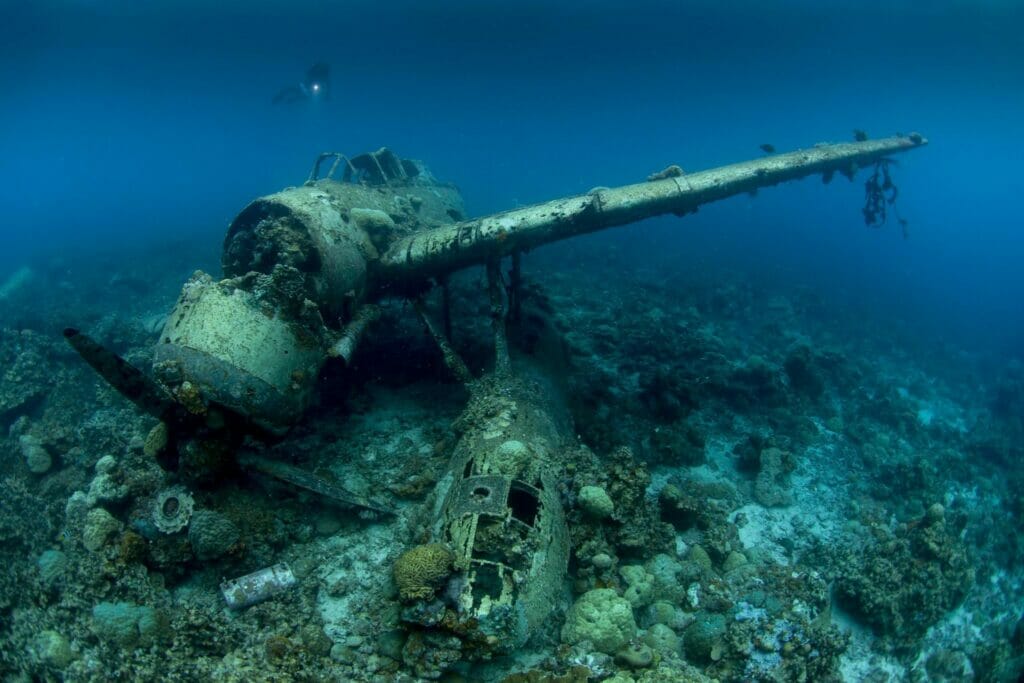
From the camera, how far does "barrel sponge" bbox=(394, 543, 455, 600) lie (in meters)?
4.58

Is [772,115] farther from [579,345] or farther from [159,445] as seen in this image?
[159,445]

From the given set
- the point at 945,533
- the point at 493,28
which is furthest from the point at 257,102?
the point at 945,533

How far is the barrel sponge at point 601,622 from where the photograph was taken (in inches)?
200

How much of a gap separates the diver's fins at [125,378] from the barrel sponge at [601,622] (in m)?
5.15

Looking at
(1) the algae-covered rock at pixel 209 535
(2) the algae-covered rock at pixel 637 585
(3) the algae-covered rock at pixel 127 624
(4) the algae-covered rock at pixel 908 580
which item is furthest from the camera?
(4) the algae-covered rock at pixel 908 580

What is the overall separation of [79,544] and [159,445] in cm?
176

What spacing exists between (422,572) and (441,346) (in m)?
4.83

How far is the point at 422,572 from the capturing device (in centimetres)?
461

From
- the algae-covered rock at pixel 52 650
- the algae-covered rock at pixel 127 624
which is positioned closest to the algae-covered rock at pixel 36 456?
the algae-covered rock at pixel 52 650

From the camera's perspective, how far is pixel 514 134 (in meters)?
97.5

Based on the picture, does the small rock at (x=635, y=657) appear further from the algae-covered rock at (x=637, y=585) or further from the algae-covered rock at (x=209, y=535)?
the algae-covered rock at (x=209, y=535)

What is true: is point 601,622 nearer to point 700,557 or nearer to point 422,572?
point 422,572

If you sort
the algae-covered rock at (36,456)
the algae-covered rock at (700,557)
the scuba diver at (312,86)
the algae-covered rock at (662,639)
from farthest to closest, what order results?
the scuba diver at (312,86), the algae-covered rock at (36,456), the algae-covered rock at (700,557), the algae-covered rock at (662,639)

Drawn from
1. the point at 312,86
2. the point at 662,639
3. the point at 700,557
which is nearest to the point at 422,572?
the point at 662,639
